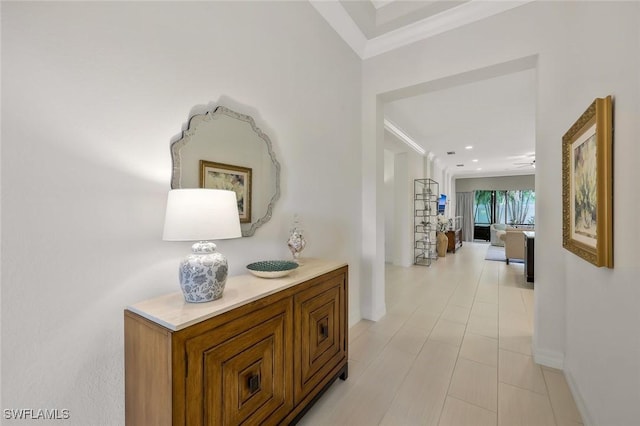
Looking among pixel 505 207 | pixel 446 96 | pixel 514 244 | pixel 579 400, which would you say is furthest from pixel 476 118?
Answer: pixel 505 207

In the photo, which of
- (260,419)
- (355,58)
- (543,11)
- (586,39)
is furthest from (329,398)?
(543,11)

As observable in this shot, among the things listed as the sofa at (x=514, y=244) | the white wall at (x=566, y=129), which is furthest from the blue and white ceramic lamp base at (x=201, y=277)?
the sofa at (x=514, y=244)

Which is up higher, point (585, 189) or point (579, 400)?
point (585, 189)

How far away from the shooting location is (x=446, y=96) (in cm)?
358

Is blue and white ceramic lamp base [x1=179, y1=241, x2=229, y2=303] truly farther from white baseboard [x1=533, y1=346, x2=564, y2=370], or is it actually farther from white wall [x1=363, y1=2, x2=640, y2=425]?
white baseboard [x1=533, y1=346, x2=564, y2=370]

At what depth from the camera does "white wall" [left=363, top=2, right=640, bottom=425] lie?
107cm

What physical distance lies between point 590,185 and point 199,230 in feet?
6.24

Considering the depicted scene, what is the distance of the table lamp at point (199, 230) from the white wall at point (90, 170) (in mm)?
225

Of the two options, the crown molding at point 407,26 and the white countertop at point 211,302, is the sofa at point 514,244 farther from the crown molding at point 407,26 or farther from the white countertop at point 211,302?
the white countertop at point 211,302

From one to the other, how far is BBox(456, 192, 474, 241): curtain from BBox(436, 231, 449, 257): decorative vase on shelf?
5317mm

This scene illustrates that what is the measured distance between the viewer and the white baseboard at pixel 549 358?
77.9 inches

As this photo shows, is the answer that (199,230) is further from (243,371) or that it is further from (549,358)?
(549,358)

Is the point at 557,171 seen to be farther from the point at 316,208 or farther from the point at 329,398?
the point at 329,398

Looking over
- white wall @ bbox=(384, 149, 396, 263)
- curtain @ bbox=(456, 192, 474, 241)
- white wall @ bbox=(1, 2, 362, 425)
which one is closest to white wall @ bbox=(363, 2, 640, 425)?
white wall @ bbox=(1, 2, 362, 425)
